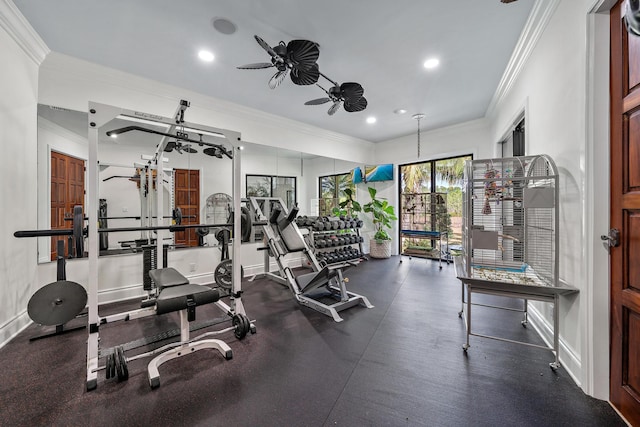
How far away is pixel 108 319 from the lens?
244 centimetres

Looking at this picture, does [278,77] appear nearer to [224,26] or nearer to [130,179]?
[224,26]

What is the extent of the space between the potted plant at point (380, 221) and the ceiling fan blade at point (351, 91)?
3.52 m

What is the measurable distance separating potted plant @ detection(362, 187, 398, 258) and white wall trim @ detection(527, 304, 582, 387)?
3773 millimetres

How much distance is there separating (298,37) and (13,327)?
4156 mm

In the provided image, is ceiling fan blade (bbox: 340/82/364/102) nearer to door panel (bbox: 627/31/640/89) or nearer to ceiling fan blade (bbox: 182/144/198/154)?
door panel (bbox: 627/31/640/89)

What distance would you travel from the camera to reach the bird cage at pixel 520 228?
6.84 ft

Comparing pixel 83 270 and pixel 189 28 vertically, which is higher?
pixel 189 28

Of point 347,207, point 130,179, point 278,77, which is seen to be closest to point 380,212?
point 347,207

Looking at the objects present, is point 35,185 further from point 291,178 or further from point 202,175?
point 291,178

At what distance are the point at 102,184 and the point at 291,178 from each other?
124 inches

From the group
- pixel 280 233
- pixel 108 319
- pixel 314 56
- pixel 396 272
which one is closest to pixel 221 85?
pixel 314 56

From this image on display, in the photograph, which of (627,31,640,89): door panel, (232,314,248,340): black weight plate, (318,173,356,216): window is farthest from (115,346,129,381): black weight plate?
(318,173,356,216): window

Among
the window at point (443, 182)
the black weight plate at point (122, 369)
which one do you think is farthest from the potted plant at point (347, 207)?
the black weight plate at point (122, 369)

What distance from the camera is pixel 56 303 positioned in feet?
7.39
